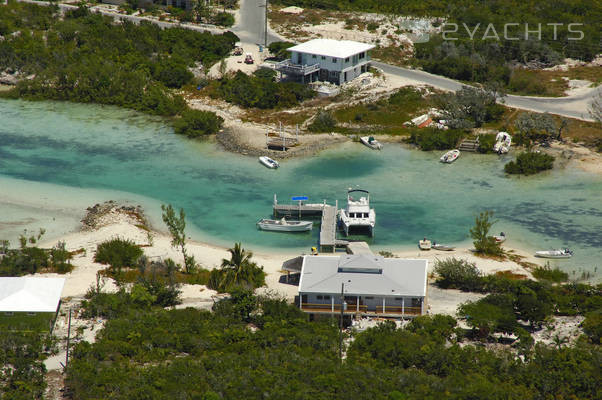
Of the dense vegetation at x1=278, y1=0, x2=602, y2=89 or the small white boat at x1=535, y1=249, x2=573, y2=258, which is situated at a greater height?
the dense vegetation at x1=278, y1=0, x2=602, y2=89

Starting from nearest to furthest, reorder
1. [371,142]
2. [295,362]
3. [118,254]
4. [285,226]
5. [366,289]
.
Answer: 1. [295,362]
2. [366,289]
3. [118,254]
4. [285,226]
5. [371,142]

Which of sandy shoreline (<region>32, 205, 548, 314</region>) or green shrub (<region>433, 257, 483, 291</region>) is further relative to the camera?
green shrub (<region>433, 257, 483, 291</region>)

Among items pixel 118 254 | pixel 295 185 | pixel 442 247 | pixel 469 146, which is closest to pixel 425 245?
pixel 442 247

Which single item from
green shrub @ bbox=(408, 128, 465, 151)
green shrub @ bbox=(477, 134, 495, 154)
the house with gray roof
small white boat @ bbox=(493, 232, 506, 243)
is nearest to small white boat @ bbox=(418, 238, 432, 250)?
small white boat @ bbox=(493, 232, 506, 243)

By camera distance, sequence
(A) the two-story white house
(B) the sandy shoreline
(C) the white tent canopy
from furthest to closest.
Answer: (A) the two-story white house, (B) the sandy shoreline, (C) the white tent canopy

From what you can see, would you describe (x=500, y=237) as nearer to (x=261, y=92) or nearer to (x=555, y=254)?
(x=555, y=254)

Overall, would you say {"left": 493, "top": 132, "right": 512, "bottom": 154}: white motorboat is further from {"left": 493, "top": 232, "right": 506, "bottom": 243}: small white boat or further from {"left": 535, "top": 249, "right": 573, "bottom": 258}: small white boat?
{"left": 535, "top": 249, "right": 573, "bottom": 258}: small white boat

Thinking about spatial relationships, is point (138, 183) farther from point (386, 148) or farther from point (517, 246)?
point (517, 246)
